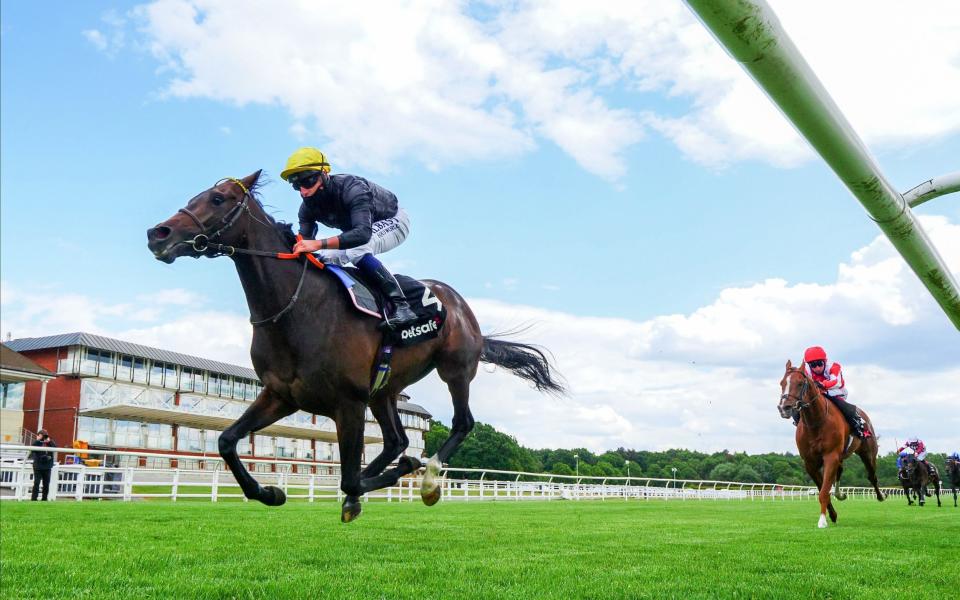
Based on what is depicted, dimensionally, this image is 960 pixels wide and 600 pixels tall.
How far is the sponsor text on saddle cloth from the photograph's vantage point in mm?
4348

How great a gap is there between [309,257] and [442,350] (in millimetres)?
1064

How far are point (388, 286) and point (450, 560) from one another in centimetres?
399

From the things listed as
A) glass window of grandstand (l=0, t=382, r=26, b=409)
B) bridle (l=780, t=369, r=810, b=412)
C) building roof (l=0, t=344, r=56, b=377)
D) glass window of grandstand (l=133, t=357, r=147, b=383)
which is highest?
glass window of grandstand (l=133, t=357, r=147, b=383)

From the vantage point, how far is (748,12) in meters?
0.99

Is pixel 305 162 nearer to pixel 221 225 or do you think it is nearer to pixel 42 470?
pixel 221 225

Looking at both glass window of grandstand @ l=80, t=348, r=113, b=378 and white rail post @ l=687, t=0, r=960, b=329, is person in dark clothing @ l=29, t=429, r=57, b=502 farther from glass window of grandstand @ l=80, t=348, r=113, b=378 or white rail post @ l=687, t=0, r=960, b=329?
glass window of grandstand @ l=80, t=348, r=113, b=378

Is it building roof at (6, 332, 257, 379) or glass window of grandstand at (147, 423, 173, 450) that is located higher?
building roof at (6, 332, 257, 379)

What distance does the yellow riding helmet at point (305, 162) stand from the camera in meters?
3.61

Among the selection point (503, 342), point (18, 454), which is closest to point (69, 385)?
point (18, 454)

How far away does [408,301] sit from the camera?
4625 millimetres

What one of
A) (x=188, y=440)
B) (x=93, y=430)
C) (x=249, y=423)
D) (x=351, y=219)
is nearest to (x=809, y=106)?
(x=351, y=219)

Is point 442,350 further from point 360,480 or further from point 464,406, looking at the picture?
point 360,480

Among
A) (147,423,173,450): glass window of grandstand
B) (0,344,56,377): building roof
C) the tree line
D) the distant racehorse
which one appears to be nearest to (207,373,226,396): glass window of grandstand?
(147,423,173,450): glass window of grandstand

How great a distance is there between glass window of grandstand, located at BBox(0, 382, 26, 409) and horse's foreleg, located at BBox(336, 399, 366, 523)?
36285 millimetres
